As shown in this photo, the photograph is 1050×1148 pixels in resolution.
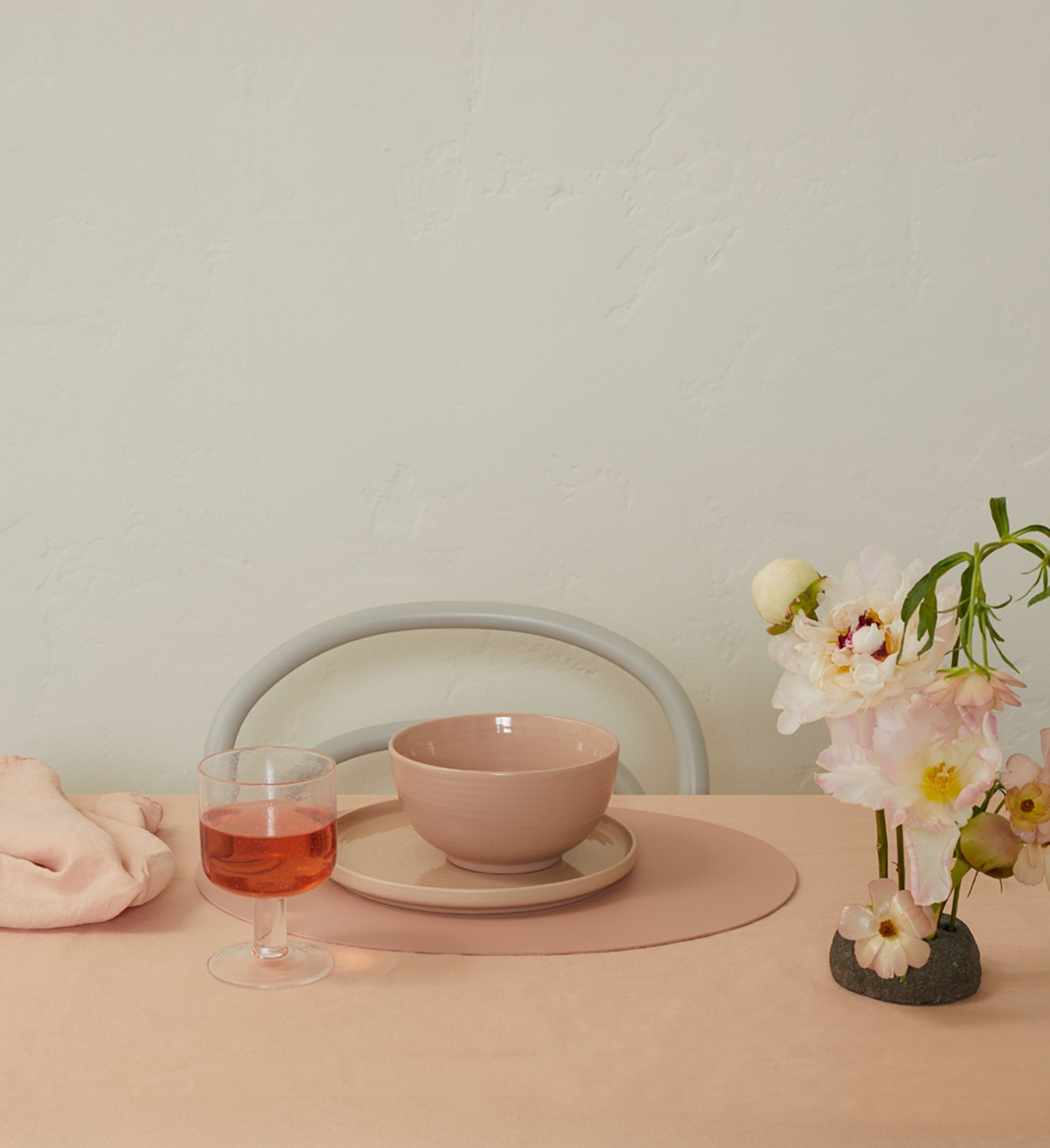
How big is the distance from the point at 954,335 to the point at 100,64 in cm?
108

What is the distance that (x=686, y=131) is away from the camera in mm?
1459

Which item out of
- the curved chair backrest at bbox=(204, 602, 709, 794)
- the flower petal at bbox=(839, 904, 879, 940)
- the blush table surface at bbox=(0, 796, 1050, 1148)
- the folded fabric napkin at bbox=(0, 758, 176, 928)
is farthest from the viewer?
the curved chair backrest at bbox=(204, 602, 709, 794)

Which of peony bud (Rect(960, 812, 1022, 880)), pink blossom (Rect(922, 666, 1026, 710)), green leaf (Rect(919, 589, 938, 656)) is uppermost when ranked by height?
green leaf (Rect(919, 589, 938, 656))

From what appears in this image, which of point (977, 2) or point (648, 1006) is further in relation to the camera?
point (977, 2)

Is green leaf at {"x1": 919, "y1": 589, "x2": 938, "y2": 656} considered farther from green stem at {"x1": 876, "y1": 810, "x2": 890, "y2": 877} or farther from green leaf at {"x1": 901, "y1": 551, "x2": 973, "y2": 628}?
green stem at {"x1": 876, "y1": 810, "x2": 890, "y2": 877}

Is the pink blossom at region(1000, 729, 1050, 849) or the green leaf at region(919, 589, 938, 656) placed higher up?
the green leaf at region(919, 589, 938, 656)

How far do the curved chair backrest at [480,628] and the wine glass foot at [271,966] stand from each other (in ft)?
2.08

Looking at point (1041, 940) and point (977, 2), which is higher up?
point (977, 2)

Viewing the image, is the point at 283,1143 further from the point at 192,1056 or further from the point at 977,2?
the point at 977,2

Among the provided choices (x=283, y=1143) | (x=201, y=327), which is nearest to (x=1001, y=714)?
(x=201, y=327)

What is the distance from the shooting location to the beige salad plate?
2.75 feet

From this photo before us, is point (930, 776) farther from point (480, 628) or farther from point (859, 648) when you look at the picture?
point (480, 628)

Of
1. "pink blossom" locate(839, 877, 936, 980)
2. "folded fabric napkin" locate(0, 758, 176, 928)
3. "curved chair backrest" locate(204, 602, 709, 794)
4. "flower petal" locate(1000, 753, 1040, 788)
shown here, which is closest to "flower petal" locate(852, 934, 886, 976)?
"pink blossom" locate(839, 877, 936, 980)

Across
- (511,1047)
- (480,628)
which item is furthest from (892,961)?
(480,628)
